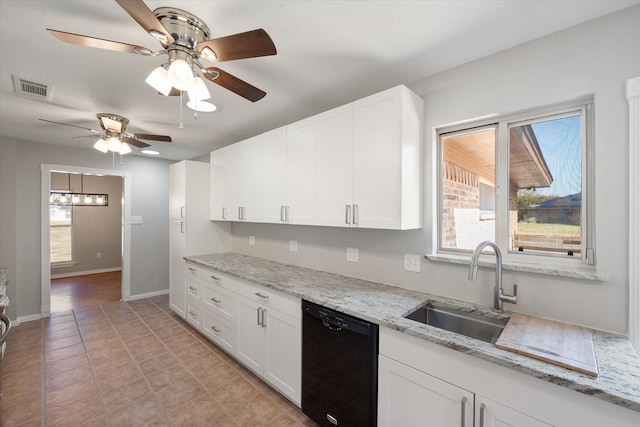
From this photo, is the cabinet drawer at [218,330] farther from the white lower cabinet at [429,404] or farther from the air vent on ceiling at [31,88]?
the air vent on ceiling at [31,88]

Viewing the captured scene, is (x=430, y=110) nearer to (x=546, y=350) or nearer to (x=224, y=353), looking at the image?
(x=546, y=350)

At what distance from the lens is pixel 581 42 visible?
1.44m

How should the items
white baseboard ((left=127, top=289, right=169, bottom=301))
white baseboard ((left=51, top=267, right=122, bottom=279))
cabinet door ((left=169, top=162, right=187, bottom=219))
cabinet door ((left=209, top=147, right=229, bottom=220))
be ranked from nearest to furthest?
cabinet door ((left=209, top=147, right=229, bottom=220)) → cabinet door ((left=169, top=162, right=187, bottom=219)) → white baseboard ((left=127, top=289, right=169, bottom=301)) → white baseboard ((left=51, top=267, right=122, bottom=279))

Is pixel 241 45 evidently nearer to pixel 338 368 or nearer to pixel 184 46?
pixel 184 46

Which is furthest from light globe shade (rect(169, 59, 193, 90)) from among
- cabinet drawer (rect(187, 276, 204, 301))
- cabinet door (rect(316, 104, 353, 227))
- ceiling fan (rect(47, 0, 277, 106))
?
cabinet drawer (rect(187, 276, 204, 301))

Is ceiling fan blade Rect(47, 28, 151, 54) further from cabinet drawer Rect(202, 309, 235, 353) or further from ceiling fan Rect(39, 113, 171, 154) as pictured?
→ cabinet drawer Rect(202, 309, 235, 353)

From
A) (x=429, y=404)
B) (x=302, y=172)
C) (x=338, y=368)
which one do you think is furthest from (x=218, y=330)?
(x=429, y=404)

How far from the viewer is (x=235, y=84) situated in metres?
1.62

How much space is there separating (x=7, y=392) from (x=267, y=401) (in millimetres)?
2166

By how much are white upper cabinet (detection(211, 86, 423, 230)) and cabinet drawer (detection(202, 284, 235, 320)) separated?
0.88 metres

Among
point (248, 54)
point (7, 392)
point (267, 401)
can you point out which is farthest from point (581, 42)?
point (7, 392)

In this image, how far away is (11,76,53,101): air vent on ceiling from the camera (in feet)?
6.69

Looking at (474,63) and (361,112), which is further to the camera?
(361,112)

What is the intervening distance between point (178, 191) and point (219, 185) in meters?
0.67
